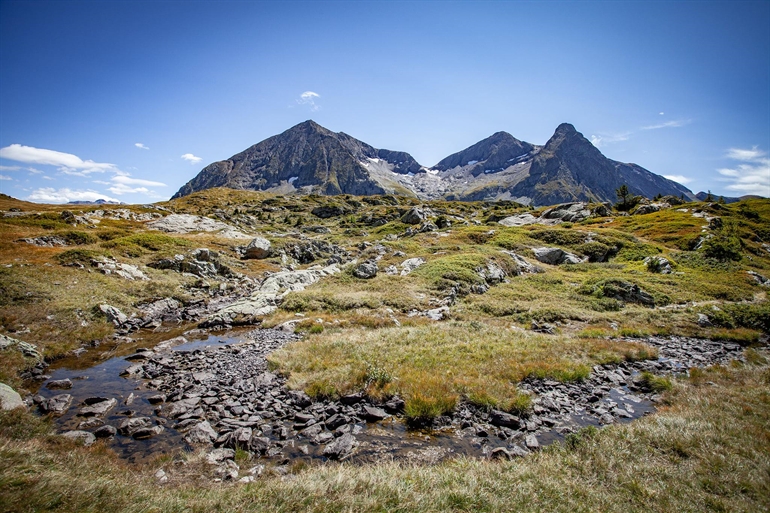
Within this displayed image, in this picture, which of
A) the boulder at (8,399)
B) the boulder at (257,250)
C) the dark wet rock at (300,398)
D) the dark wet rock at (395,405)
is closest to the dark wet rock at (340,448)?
the dark wet rock at (395,405)

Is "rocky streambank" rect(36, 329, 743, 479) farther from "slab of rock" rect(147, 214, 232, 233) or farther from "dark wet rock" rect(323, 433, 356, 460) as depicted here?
"slab of rock" rect(147, 214, 232, 233)

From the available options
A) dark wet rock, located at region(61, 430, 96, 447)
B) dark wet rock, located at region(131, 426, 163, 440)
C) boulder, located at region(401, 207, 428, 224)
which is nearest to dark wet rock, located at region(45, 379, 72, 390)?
dark wet rock, located at region(61, 430, 96, 447)

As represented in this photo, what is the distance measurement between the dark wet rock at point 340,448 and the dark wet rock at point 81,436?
7.04 metres

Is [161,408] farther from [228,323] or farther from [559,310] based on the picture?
[559,310]

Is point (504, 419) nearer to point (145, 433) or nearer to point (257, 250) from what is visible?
point (145, 433)

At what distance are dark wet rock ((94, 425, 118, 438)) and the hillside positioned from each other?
3.1 inches

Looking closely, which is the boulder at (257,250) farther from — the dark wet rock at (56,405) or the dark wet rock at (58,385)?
the dark wet rock at (56,405)

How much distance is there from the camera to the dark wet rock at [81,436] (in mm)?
9156

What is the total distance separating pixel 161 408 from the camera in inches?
453

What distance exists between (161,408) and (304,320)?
13.1 m

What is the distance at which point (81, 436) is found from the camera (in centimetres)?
943

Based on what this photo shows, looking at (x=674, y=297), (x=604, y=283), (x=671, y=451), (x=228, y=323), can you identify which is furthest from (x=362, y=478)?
(x=674, y=297)

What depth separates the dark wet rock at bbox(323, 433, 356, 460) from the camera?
9141mm

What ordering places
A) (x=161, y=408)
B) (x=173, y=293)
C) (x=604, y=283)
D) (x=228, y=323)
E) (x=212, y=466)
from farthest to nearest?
1. (x=604, y=283)
2. (x=173, y=293)
3. (x=228, y=323)
4. (x=161, y=408)
5. (x=212, y=466)
